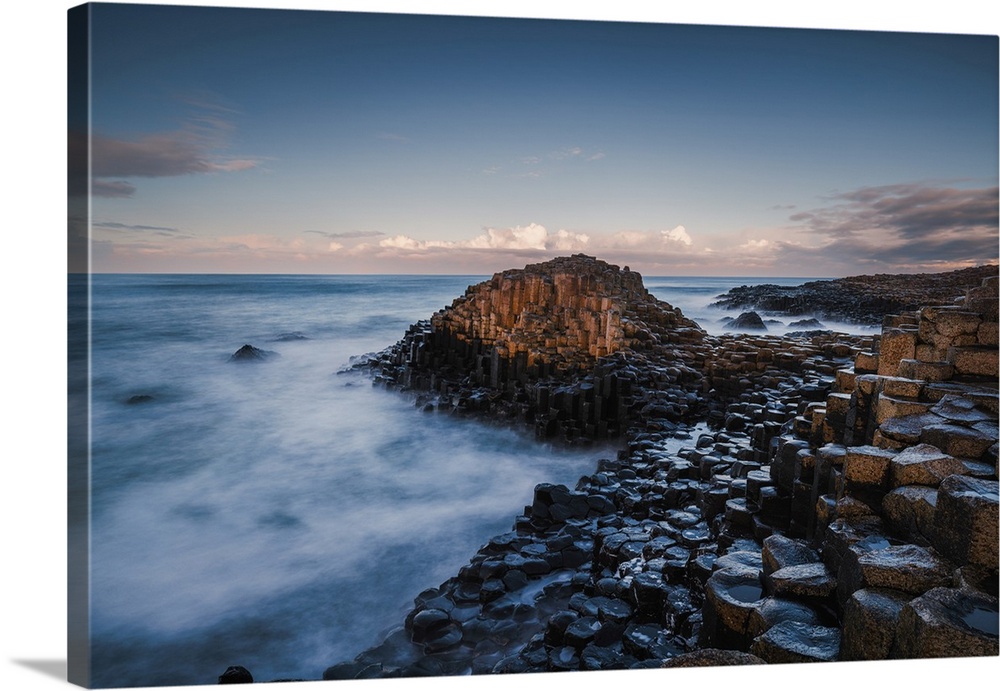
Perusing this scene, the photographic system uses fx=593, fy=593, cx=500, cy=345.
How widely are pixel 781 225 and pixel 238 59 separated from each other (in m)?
4.06

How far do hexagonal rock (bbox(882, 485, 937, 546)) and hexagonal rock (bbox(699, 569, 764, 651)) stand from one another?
0.67 m

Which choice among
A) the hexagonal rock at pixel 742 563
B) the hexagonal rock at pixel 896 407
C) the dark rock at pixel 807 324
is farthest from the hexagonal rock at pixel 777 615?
the dark rock at pixel 807 324

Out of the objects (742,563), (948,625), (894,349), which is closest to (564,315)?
(894,349)

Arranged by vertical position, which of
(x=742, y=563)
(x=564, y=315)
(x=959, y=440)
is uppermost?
(x=564, y=315)

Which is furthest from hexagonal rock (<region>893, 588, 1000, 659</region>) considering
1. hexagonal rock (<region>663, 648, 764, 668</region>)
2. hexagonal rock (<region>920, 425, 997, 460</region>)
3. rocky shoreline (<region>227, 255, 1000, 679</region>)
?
hexagonal rock (<region>920, 425, 997, 460</region>)

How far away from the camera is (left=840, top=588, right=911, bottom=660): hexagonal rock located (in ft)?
7.23

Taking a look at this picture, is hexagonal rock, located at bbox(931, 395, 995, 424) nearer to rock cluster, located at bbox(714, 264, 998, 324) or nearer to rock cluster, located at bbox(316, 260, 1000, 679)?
rock cluster, located at bbox(316, 260, 1000, 679)

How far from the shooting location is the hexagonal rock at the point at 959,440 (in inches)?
113

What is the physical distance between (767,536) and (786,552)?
0.69 meters

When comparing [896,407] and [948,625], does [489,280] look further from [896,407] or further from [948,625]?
[948,625]

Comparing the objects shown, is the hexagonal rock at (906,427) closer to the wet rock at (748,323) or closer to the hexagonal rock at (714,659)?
the hexagonal rock at (714,659)

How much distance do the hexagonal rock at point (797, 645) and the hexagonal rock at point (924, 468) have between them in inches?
32.5

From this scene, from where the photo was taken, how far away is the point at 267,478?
→ 4.74m

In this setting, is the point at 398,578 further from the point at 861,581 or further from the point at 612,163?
the point at 612,163
